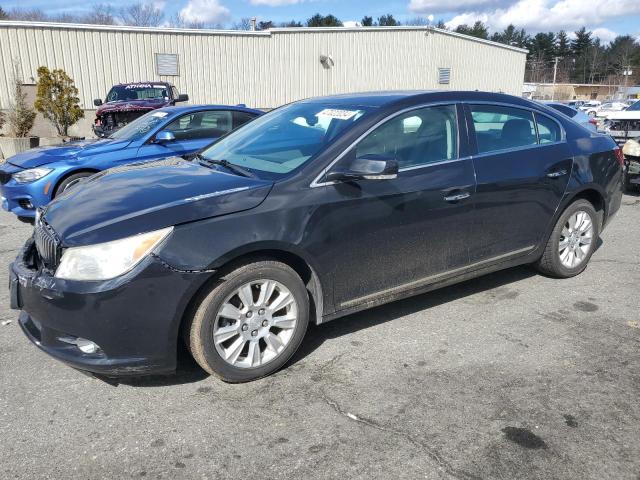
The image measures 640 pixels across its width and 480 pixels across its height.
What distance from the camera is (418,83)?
93.2ft

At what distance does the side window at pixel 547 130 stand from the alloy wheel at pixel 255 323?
2663 millimetres

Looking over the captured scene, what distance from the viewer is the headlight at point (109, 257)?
2783 mm

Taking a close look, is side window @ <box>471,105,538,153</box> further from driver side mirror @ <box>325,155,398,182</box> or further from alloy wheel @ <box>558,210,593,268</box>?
driver side mirror @ <box>325,155,398,182</box>

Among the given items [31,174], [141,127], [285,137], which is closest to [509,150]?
[285,137]

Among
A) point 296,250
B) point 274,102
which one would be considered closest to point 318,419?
point 296,250

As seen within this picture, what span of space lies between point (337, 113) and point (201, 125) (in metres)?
4.53

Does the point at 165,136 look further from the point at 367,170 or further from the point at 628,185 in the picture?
the point at 628,185

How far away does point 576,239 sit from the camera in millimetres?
4895

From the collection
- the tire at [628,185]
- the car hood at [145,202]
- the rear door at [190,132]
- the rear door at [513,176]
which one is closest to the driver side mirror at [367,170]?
the car hood at [145,202]

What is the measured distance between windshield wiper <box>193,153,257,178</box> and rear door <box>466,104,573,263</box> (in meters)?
1.65

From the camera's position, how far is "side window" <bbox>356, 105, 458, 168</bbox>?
3.63m

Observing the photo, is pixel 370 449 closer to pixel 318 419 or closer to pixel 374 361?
pixel 318 419

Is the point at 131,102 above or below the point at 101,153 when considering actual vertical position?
above

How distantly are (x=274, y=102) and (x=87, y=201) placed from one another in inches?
880
